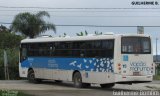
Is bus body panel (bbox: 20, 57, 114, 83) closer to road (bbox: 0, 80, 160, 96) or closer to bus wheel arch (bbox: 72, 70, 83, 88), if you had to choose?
bus wheel arch (bbox: 72, 70, 83, 88)

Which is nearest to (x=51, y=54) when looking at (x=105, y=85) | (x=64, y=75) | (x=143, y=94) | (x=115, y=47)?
(x=64, y=75)

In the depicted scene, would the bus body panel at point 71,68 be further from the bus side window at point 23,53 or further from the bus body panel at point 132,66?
the bus body panel at point 132,66

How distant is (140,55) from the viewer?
27.1 meters

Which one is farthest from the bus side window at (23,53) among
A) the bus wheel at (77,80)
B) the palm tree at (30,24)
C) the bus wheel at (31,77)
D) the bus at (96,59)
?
the palm tree at (30,24)

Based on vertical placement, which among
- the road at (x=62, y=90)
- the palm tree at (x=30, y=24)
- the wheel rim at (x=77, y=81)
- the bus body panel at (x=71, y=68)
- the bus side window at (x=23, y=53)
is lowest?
the road at (x=62, y=90)

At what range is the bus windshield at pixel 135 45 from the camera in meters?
26.8

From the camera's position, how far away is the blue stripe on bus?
2742 centimetres

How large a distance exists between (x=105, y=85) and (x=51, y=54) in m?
4.23

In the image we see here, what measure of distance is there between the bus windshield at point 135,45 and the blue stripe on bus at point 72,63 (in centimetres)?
100

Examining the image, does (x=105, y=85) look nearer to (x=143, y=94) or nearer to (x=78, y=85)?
(x=78, y=85)

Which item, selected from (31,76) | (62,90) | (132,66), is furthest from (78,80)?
(31,76)

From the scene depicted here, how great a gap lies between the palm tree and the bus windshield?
36809 millimetres

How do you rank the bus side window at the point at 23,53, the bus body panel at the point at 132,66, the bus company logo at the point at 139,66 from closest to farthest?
1. the bus body panel at the point at 132,66
2. the bus company logo at the point at 139,66
3. the bus side window at the point at 23,53

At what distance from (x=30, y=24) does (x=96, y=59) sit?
3849 centimetres
